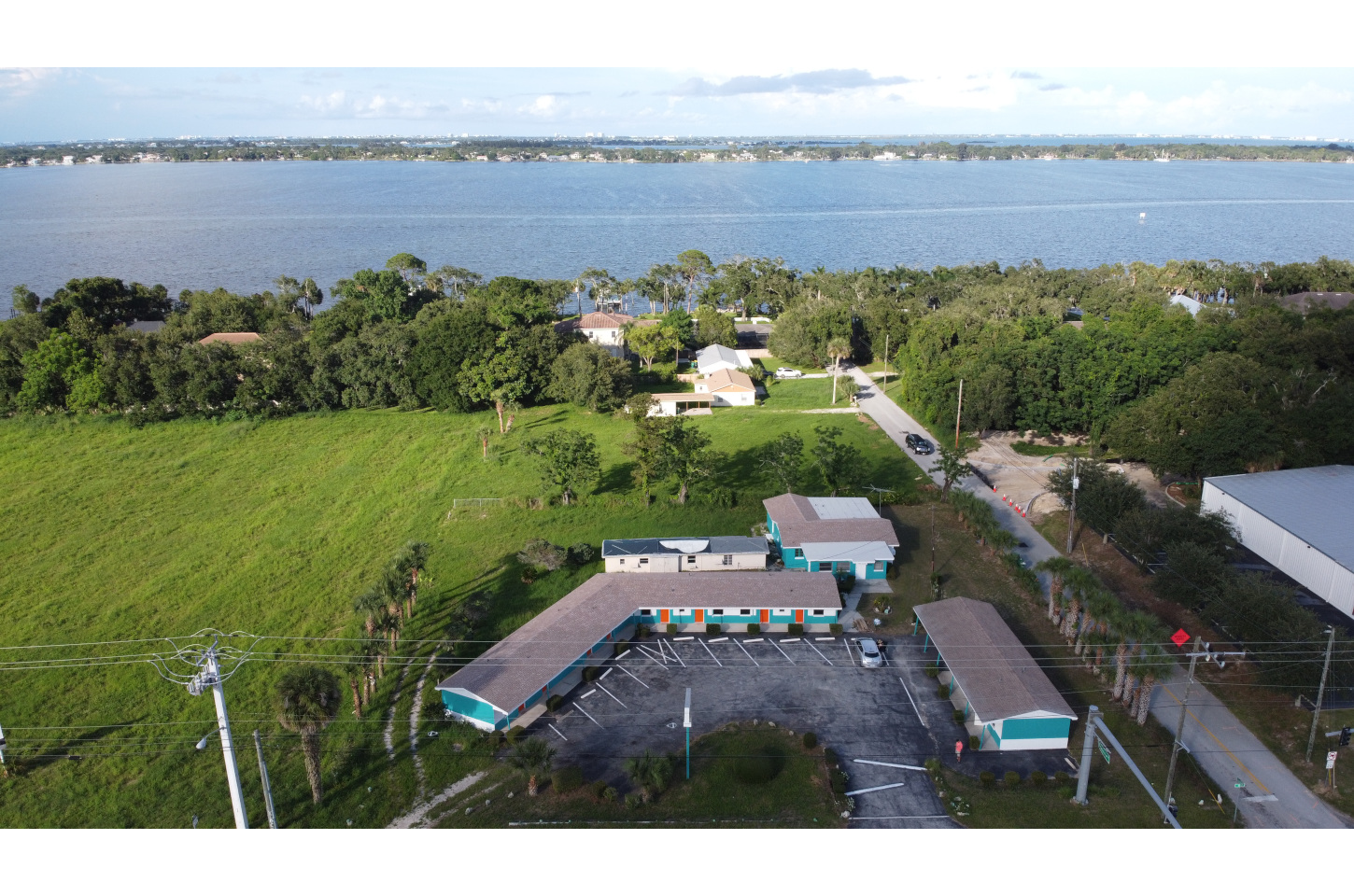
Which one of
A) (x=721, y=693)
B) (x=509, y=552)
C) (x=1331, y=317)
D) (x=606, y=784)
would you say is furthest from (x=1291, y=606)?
(x=1331, y=317)

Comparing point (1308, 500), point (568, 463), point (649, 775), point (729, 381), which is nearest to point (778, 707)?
point (649, 775)

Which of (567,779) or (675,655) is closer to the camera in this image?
(567,779)

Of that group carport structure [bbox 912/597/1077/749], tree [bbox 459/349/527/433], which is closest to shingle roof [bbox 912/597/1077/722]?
carport structure [bbox 912/597/1077/749]

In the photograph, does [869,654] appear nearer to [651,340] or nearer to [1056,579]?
[1056,579]

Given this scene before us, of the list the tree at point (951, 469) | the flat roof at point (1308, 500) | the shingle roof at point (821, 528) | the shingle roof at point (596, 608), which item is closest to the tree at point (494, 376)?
the shingle roof at point (821, 528)

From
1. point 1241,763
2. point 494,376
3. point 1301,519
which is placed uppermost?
point 494,376

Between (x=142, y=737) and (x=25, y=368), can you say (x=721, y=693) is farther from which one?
(x=25, y=368)
